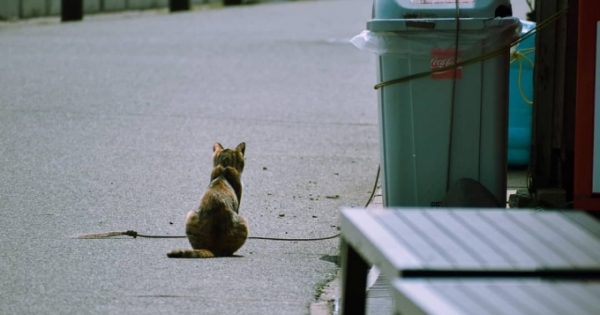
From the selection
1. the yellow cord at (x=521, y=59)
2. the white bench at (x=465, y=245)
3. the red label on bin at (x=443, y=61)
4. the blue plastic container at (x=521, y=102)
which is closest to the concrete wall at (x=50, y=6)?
the blue plastic container at (x=521, y=102)

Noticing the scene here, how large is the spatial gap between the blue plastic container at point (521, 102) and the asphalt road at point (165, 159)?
123 centimetres

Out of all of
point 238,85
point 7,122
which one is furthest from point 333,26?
point 7,122

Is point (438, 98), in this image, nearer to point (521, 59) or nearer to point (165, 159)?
point (521, 59)

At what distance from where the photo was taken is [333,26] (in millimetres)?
24484

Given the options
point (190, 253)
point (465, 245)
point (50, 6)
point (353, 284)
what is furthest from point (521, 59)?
point (50, 6)

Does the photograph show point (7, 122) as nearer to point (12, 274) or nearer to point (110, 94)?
point (110, 94)

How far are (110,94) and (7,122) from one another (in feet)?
7.33

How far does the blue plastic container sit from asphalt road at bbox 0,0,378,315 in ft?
4.03

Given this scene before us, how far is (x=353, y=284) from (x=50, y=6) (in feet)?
76.2

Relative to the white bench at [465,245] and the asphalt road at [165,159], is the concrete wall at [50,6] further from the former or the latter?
the white bench at [465,245]

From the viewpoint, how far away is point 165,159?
9484mm

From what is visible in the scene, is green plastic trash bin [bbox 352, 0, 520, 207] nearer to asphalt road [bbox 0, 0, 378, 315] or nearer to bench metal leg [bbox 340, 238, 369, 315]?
asphalt road [bbox 0, 0, 378, 315]

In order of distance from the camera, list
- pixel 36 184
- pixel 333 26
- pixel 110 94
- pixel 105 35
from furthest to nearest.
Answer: pixel 333 26
pixel 105 35
pixel 110 94
pixel 36 184

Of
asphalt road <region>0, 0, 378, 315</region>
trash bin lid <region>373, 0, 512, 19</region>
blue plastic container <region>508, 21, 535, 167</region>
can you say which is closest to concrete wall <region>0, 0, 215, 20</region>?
asphalt road <region>0, 0, 378, 315</region>
